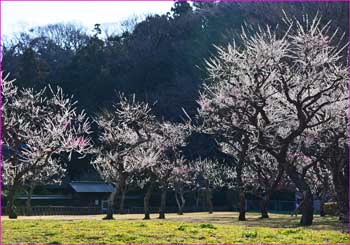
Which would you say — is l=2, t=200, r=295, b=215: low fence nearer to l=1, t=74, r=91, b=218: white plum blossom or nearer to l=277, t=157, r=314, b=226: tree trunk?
l=1, t=74, r=91, b=218: white plum blossom

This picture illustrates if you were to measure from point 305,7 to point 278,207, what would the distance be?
15.8m

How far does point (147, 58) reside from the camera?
159 feet

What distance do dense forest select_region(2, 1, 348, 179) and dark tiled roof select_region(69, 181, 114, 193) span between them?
948 millimetres

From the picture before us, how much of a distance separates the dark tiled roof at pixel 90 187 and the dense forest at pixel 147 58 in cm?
95

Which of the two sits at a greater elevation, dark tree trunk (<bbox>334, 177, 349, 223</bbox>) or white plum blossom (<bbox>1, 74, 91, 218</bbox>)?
white plum blossom (<bbox>1, 74, 91, 218</bbox>)

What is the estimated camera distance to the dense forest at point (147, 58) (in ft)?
142

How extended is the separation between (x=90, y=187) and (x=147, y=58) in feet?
43.7

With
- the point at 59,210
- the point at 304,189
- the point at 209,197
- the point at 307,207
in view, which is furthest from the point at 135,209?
the point at 304,189

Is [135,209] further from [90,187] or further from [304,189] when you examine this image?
[304,189]

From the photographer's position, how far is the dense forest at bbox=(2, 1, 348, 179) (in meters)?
43.3

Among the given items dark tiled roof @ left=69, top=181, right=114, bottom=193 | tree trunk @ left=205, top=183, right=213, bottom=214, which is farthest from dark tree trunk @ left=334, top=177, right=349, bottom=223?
dark tiled roof @ left=69, top=181, right=114, bottom=193

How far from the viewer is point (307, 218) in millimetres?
17094

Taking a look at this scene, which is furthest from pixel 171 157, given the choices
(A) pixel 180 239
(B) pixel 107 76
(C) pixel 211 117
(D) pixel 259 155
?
(A) pixel 180 239

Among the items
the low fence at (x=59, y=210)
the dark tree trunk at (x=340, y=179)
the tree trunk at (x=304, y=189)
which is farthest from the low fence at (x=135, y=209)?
the dark tree trunk at (x=340, y=179)
